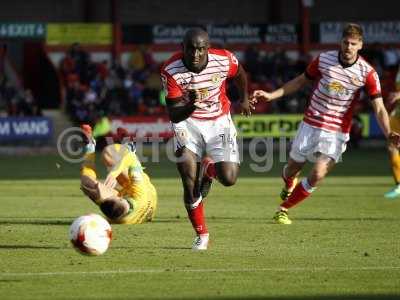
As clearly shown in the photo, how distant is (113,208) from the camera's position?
13.9 metres

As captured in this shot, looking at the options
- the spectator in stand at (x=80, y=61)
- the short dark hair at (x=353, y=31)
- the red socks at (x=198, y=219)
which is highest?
the short dark hair at (x=353, y=31)

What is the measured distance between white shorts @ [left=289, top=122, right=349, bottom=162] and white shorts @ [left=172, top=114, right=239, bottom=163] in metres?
2.14

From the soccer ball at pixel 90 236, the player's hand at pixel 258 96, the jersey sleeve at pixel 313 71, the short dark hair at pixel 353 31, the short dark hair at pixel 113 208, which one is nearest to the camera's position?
the soccer ball at pixel 90 236

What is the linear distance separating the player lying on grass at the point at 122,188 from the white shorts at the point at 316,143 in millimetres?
1984

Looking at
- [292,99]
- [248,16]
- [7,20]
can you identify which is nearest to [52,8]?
[7,20]

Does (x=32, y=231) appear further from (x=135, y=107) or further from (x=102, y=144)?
(x=135, y=107)

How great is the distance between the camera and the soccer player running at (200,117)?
486 inches

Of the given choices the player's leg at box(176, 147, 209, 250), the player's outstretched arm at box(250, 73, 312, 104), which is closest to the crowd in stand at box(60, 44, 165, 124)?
the player's outstretched arm at box(250, 73, 312, 104)

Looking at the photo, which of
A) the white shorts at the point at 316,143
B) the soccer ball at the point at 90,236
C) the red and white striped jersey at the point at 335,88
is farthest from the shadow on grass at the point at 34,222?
the soccer ball at the point at 90,236

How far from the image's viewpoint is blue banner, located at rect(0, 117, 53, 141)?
33000 millimetres

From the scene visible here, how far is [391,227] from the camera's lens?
48.1ft

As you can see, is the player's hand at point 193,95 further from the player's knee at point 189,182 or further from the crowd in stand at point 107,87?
the crowd in stand at point 107,87

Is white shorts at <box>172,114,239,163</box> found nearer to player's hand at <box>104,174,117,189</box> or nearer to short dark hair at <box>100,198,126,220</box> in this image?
short dark hair at <box>100,198,126,220</box>

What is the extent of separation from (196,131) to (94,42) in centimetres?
2573
